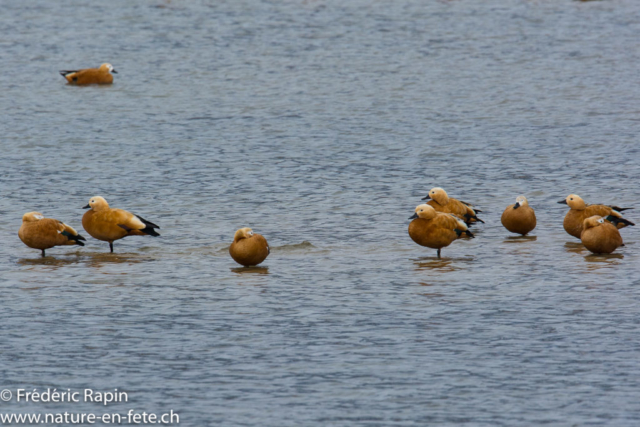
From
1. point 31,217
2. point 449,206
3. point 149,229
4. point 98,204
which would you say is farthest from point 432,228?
point 31,217

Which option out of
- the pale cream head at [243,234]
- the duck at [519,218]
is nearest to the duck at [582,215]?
the duck at [519,218]

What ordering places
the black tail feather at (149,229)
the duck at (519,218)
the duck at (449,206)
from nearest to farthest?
1. the black tail feather at (149,229)
2. the duck at (519,218)
3. the duck at (449,206)

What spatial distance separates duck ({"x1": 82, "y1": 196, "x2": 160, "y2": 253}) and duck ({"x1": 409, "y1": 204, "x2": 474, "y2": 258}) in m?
4.23

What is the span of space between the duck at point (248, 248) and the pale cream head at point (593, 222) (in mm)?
5056

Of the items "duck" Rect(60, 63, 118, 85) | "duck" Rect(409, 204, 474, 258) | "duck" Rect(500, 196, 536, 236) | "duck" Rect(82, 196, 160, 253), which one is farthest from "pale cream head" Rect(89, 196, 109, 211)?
"duck" Rect(60, 63, 118, 85)

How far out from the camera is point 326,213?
19.8 metres

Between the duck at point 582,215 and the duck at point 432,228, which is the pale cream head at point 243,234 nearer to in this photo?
the duck at point 432,228

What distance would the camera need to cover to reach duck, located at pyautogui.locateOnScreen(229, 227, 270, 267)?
15.7 m

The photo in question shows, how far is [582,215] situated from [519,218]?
3.38 ft

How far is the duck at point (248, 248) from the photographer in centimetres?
1573

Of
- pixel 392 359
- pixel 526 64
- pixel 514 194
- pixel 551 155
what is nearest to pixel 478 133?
pixel 551 155

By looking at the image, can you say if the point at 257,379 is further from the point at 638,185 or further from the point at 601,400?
the point at 638,185

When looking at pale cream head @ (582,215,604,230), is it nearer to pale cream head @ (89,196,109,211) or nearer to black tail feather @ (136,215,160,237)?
black tail feather @ (136,215,160,237)

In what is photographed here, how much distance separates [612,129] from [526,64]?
10150 millimetres
